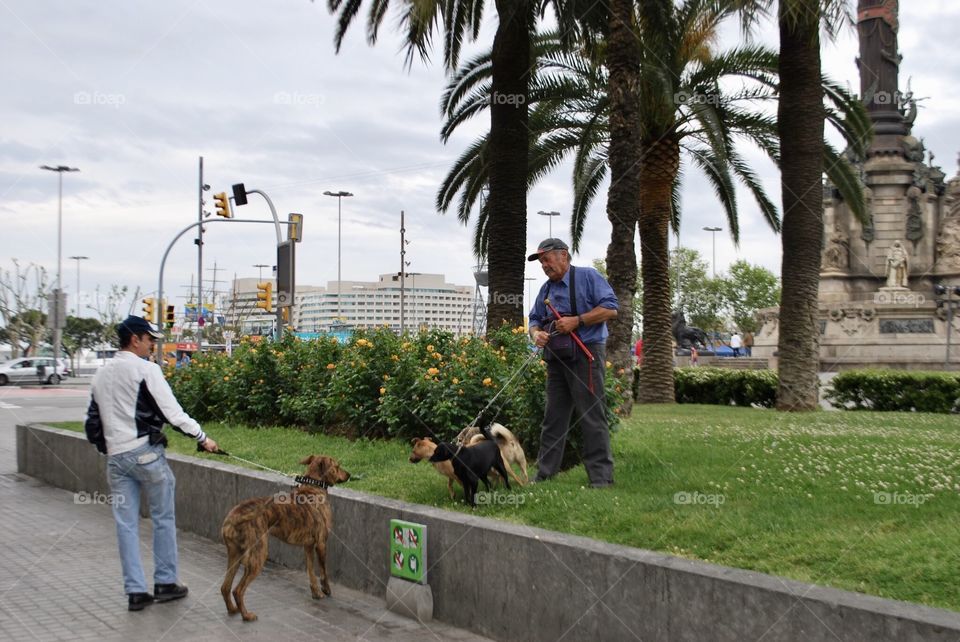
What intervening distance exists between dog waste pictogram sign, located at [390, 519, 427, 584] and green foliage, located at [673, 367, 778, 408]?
1471 centimetres

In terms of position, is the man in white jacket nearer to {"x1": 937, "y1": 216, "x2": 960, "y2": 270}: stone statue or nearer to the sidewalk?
the sidewalk

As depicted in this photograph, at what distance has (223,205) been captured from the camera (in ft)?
90.5

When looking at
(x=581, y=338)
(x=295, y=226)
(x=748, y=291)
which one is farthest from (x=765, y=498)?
(x=748, y=291)

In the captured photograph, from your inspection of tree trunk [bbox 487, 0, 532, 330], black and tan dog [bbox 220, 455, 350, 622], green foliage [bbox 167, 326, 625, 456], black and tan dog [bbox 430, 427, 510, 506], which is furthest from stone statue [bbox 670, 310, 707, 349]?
black and tan dog [bbox 220, 455, 350, 622]

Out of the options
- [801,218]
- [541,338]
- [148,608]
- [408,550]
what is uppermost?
[801,218]

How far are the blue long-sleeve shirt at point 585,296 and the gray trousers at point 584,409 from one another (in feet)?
0.35

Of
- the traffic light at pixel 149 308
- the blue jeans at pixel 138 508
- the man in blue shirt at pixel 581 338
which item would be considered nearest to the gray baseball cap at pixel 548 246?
the man in blue shirt at pixel 581 338

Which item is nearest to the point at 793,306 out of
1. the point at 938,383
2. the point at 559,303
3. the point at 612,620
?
the point at 938,383

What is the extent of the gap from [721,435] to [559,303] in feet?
12.2

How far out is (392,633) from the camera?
578 cm

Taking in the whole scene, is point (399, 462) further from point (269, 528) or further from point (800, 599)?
point (800, 599)

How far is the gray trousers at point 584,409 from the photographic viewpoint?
22.8 feet

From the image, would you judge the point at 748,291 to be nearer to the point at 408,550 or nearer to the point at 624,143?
the point at 624,143

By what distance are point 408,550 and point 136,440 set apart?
195cm
